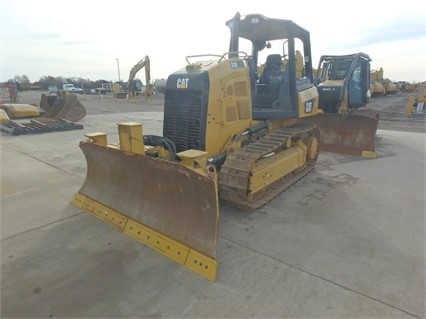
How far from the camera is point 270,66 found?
5.64 metres

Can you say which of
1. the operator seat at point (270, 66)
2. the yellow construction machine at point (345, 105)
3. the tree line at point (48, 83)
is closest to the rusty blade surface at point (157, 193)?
the operator seat at point (270, 66)

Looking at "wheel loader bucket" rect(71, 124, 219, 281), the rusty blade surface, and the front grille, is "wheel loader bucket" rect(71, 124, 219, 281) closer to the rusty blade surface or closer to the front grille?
the rusty blade surface

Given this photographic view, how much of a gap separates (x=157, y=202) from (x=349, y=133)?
6.03 metres

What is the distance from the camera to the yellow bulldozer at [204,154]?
3092 mm

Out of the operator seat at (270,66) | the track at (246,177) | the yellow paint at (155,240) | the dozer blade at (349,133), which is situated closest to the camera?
the yellow paint at (155,240)

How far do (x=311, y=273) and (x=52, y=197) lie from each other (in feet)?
13.2

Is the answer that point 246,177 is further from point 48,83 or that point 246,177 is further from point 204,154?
point 48,83

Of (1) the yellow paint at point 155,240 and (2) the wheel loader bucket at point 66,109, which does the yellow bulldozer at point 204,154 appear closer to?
(1) the yellow paint at point 155,240

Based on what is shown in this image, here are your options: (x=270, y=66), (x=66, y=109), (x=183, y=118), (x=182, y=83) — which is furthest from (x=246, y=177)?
(x=66, y=109)

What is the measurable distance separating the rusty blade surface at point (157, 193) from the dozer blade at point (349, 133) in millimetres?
5453

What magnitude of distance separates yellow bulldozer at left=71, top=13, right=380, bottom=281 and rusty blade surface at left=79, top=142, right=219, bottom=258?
0.04 feet

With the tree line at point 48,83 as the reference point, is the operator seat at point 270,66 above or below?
below

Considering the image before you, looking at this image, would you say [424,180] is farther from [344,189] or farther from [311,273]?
[311,273]

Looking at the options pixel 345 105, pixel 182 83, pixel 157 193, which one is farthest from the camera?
pixel 345 105
